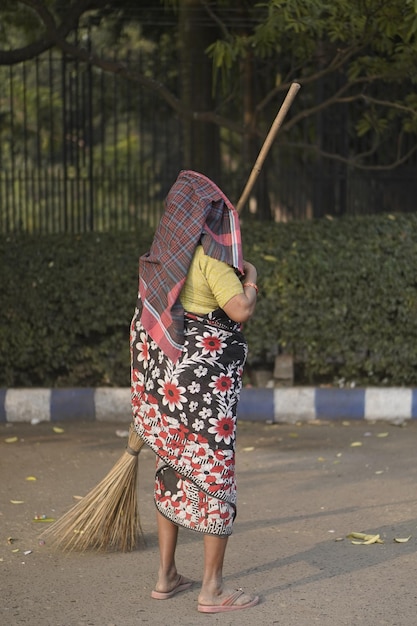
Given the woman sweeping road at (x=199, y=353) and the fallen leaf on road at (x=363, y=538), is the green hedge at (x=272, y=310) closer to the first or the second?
the fallen leaf on road at (x=363, y=538)

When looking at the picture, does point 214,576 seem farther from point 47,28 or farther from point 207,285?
point 47,28

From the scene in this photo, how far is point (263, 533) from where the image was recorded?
5246 millimetres

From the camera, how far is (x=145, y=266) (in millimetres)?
4273

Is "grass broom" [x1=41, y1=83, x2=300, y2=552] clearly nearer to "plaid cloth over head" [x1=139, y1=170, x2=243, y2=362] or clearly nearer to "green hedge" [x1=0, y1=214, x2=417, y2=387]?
"plaid cloth over head" [x1=139, y1=170, x2=243, y2=362]

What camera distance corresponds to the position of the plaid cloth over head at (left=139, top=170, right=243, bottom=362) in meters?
4.07

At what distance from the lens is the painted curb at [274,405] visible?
766cm

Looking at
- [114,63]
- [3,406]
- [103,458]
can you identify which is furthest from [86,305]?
[114,63]

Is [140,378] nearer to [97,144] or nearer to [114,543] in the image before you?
[114,543]

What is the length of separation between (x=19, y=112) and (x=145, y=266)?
12.6m

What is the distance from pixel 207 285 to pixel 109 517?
1.31 metres

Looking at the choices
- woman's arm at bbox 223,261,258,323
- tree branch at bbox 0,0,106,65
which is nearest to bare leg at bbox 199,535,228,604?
woman's arm at bbox 223,261,258,323

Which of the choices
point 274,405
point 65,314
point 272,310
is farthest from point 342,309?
point 65,314

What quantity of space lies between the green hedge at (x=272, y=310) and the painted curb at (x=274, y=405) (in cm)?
25

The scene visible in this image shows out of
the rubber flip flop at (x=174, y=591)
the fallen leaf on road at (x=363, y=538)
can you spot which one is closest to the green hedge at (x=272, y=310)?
the fallen leaf on road at (x=363, y=538)
